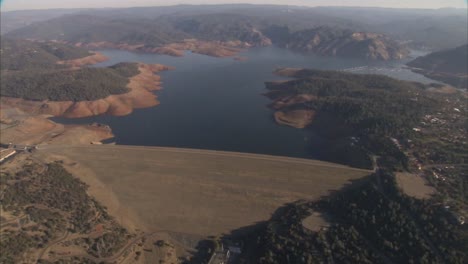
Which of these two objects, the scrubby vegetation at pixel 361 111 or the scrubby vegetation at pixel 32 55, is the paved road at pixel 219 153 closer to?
the scrubby vegetation at pixel 361 111

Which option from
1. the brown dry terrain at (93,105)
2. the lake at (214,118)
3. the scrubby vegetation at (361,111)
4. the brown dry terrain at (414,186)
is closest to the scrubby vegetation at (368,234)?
the brown dry terrain at (414,186)

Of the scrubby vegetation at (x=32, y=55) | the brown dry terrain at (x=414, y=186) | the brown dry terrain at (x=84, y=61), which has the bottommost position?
the brown dry terrain at (x=414, y=186)

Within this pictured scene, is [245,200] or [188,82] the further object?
[188,82]

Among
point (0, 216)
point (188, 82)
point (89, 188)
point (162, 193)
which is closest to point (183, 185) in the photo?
point (162, 193)

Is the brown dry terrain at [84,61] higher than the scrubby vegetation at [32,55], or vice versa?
the scrubby vegetation at [32,55]

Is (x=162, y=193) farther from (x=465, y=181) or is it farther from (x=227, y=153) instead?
(x=465, y=181)

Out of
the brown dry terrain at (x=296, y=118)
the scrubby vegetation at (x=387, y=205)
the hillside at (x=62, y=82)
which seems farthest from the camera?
the hillside at (x=62, y=82)
